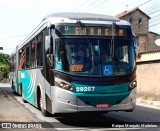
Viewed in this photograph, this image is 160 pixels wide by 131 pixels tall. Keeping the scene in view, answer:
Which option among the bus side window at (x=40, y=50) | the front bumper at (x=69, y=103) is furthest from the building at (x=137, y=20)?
the front bumper at (x=69, y=103)

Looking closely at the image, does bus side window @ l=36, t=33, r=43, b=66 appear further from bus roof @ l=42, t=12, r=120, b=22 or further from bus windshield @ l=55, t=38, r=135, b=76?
bus windshield @ l=55, t=38, r=135, b=76

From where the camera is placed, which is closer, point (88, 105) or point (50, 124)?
point (88, 105)

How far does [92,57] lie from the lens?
10.4m

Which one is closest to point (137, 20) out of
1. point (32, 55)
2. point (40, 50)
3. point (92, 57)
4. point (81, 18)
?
point (32, 55)

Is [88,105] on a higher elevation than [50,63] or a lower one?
lower

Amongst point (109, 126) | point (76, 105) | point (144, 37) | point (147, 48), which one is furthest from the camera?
point (144, 37)

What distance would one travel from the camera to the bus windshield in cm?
1034

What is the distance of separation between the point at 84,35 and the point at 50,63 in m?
1.27

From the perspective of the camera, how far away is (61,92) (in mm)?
10227

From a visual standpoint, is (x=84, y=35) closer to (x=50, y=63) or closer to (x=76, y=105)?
(x=50, y=63)

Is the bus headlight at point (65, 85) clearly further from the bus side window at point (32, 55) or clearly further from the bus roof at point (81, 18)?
the bus side window at point (32, 55)

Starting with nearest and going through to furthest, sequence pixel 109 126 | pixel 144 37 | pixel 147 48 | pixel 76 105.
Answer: pixel 76 105 → pixel 109 126 → pixel 147 48 → pixel 144 37

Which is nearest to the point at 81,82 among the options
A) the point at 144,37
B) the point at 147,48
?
the point at 147,48

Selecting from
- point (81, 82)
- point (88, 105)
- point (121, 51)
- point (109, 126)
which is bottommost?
point (109, 126)
